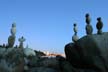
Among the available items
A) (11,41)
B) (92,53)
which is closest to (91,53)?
(92,53)

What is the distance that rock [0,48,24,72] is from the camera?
66.8 feet

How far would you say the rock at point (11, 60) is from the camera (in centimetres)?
2036

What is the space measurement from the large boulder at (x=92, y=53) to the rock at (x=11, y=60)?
4.80 metres

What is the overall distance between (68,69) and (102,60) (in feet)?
10.3

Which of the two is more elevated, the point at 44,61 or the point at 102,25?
the point at 102,25

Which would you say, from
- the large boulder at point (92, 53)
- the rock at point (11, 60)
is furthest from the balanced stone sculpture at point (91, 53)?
the rock at point (11, 60)

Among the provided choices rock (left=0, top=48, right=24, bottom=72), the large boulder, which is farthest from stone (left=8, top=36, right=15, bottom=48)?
the large boulder

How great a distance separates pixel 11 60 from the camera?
2075cm

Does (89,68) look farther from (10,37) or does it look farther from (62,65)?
(10,37)

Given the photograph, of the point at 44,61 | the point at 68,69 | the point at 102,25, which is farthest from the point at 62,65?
the point at 102,25

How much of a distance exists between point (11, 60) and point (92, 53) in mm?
7251

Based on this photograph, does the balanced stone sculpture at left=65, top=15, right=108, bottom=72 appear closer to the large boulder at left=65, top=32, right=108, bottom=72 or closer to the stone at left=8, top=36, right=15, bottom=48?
the large boulder at left=65, top=32, right=108, bottom=72

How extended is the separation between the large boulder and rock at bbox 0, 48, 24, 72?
480 centimetres

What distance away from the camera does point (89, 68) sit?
59.3ft
